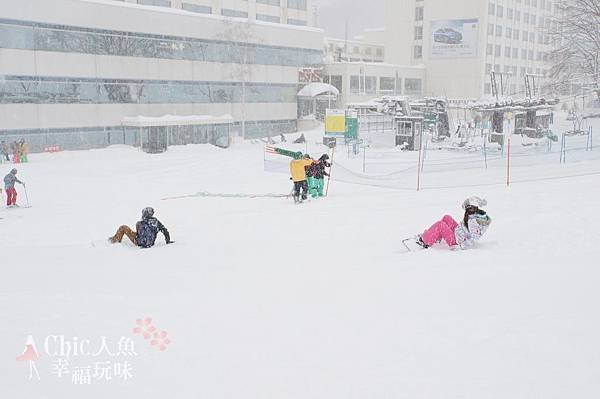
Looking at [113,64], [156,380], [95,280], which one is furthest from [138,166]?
[156,380]

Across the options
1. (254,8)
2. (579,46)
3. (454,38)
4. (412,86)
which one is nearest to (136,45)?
(254,8)

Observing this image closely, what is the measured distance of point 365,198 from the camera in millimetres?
17359

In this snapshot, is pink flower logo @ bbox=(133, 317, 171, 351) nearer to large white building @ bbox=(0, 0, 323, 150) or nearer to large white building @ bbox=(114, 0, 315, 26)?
large white building @ bbox=(0, 0, 323, 150)

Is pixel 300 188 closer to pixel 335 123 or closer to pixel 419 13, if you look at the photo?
pixel 335 123

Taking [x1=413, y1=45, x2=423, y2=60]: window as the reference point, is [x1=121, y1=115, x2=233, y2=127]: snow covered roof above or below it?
below

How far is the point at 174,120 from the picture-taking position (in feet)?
141

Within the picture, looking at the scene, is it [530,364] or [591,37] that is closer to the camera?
[530,364]

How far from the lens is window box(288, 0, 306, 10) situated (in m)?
64.0

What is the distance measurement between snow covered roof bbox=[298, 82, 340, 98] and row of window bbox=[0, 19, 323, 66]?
2.50 m

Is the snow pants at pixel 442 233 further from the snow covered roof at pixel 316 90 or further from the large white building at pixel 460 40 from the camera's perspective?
the large white building at pixel 460 40

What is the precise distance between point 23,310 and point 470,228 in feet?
23.3

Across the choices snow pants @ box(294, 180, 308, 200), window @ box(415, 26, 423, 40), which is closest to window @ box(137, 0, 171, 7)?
snow pants @ box(294, 180, 308, 200)

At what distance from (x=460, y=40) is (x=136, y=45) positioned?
49205 mm

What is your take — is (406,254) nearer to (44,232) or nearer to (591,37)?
(44,232)
